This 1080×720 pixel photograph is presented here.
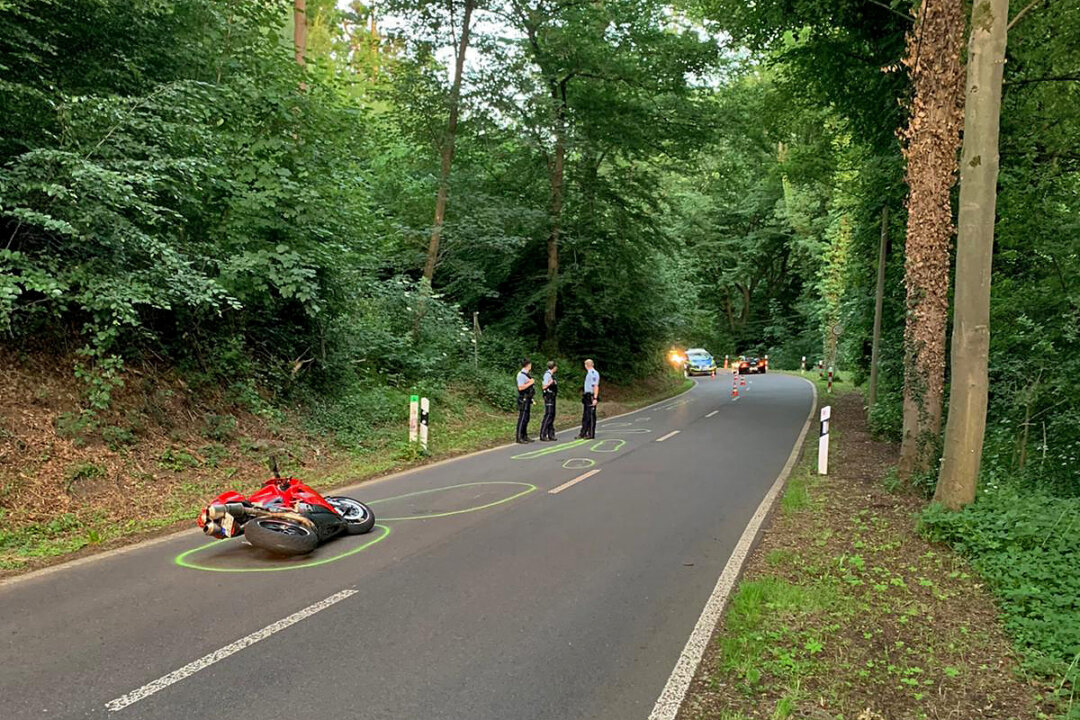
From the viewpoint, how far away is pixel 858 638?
14.9 ft

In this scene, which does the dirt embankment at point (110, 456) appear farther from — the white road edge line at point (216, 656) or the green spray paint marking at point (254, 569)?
the white road edge line at point (216, 656)

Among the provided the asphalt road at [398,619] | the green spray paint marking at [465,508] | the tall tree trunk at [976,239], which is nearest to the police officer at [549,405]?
the green spray paint marking at [465,508]

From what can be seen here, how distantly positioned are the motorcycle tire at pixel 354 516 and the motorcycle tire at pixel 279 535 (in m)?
0.85

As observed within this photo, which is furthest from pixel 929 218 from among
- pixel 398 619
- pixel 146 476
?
pixel 146 476

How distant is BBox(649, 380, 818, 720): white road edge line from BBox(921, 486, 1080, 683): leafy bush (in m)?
1.91

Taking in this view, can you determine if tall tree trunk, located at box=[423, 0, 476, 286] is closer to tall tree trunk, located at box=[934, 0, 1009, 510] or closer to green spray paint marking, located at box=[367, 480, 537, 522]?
green spray paint marking, located at box=[367, 480, 537, 522]

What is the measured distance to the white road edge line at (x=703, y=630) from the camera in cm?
375

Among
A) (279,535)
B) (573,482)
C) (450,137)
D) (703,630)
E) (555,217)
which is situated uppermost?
(450,137)

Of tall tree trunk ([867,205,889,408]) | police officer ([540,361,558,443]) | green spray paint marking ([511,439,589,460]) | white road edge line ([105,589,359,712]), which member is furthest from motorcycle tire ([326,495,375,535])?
tall tree trunk ([867,205,889,408])

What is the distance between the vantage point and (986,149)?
6879 millimetres

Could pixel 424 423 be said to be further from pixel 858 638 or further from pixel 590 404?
pixel 858 638

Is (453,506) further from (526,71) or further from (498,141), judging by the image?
(526,71)

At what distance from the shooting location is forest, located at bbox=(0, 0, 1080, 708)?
7.95 metres

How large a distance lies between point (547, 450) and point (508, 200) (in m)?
11.5
